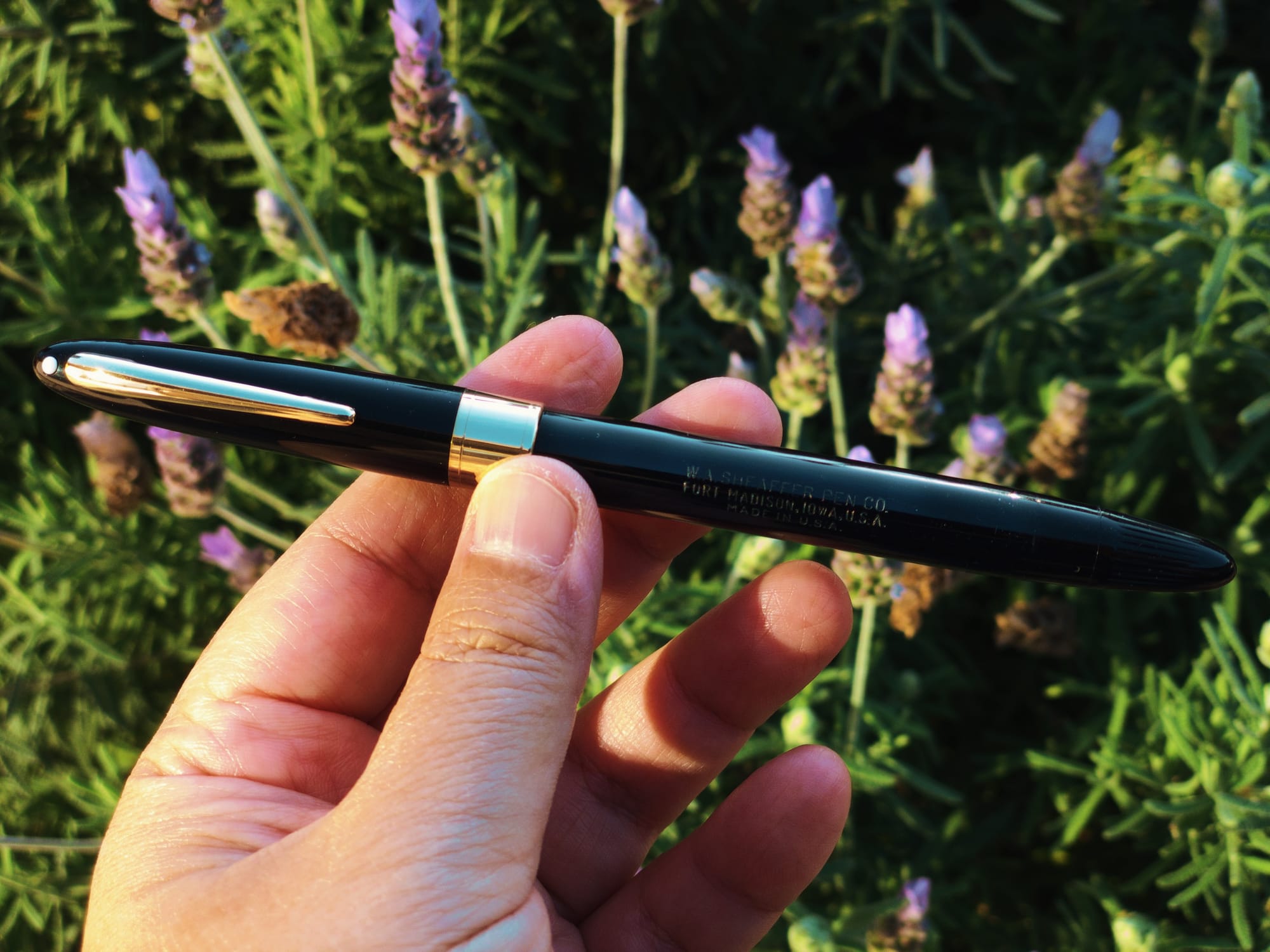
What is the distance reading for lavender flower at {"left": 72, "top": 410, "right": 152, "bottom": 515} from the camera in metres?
1.78

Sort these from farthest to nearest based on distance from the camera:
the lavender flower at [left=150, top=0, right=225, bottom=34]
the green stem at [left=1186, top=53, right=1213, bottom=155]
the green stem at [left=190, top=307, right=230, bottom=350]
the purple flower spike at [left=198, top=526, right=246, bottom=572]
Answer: the green stem at [left=1186, top=53, right=1213, bottom=155], the purple flower spike at [left=198, top=526, right=246, bottom=572], the green stem at [left=190, top=307, right=230, bottom=350], the lavender flower at [left=150, top=0, right=225, bottom=34]

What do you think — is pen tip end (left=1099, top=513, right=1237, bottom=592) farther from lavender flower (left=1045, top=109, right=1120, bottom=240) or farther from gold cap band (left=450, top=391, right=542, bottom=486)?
lavender flower (left=1045, top=109, right=1120, bottom=240)

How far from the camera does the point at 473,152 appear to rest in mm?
1689

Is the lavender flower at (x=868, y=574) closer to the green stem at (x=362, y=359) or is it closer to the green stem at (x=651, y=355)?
the green stem at (x=651, y=355)

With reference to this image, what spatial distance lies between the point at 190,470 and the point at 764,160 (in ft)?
3.76

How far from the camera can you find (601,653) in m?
1.71

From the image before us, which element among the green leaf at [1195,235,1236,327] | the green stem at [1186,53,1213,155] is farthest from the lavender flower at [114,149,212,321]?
the green stem at [1186,53,1213,155]

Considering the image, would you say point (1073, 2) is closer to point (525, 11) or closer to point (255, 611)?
point (525, 11)

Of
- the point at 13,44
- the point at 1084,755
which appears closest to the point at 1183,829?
the point at 1084,755

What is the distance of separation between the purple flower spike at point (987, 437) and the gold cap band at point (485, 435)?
802mm

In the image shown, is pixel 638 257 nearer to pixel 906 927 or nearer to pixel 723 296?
pixel 723 296

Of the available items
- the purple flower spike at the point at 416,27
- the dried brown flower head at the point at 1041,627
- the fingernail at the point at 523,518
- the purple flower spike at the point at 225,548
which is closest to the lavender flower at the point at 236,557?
the purple flower spike at the point at 225,548

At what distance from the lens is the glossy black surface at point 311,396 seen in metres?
1.04

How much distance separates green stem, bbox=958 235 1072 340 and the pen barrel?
96 cm
